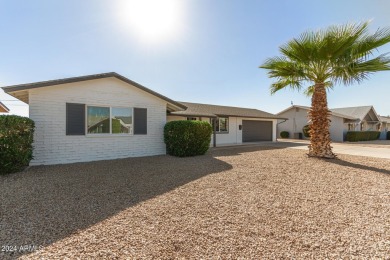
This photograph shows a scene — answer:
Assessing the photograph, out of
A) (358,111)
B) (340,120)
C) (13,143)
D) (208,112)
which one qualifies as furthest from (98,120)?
(358,111)

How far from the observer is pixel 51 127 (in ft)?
27.0

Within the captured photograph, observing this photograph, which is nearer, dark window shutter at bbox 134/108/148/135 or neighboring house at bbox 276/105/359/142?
dark window shutter at bbox 134/108/148/135

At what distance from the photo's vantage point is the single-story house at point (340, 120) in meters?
23.9

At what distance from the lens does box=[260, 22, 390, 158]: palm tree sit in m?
8.02

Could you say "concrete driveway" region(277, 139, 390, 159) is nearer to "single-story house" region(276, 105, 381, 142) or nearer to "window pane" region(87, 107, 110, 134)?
"single-story house" region(276, 105, 381, 142)

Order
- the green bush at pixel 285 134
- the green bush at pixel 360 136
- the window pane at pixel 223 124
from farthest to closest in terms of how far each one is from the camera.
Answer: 1. the green bush at pixel 285 134
2. the green bush at pixel 360 136
3. the window pane at pixel 223 124

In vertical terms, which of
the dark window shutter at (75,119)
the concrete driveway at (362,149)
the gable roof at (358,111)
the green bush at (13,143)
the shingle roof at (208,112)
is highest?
the gable roof at (358,111)

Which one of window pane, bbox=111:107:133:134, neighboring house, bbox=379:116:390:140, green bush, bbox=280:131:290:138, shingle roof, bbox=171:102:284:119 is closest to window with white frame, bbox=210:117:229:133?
shingle roof, bbox=171:102:284:119

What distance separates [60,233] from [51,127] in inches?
269

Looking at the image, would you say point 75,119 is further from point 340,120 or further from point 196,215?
point 340,120

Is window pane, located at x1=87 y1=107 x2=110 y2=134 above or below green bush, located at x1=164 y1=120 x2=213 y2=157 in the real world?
above

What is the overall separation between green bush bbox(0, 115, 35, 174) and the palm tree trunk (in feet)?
41.1

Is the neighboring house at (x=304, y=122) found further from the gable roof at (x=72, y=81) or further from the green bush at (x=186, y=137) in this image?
the gable roof at (x=72, y=81)

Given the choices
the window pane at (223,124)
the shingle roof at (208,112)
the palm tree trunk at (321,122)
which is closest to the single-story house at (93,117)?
the shingle roof at (208,112)
